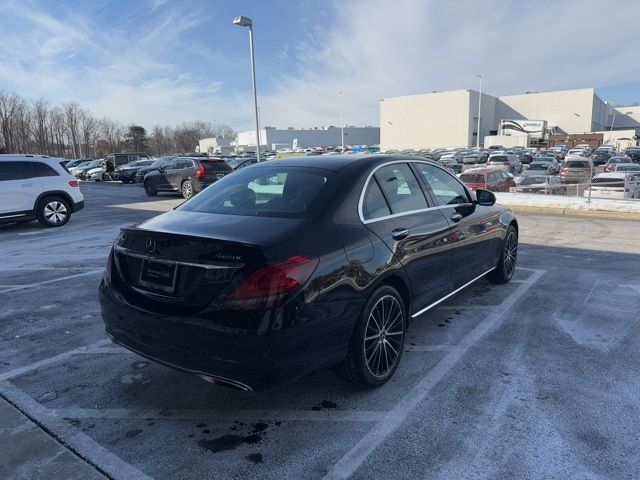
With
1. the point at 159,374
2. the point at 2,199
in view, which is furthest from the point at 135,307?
the point at 2,199

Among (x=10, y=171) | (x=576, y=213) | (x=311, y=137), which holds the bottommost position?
(x=576, y=213)

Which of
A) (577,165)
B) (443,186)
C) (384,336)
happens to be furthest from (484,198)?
(577,165)

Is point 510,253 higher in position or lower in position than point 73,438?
higher

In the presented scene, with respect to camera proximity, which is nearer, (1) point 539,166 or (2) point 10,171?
(2) point 10,171

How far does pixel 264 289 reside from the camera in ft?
8.67

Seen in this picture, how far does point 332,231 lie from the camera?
3105 mm

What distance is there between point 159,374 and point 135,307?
958 millimetres

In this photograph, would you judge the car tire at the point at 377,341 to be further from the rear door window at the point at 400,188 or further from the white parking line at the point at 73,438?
the white parking line at the point at 73,438

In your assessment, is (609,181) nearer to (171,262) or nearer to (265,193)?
(265,193)

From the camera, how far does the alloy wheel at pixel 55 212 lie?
38.4 ft

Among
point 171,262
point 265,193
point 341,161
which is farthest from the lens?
point 341,161

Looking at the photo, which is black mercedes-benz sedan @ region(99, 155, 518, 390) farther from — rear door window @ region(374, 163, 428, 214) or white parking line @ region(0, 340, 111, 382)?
white parking line @ region(0, 340, 111, 382)

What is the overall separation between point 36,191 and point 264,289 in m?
11.0

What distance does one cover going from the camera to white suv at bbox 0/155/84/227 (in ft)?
35.6
